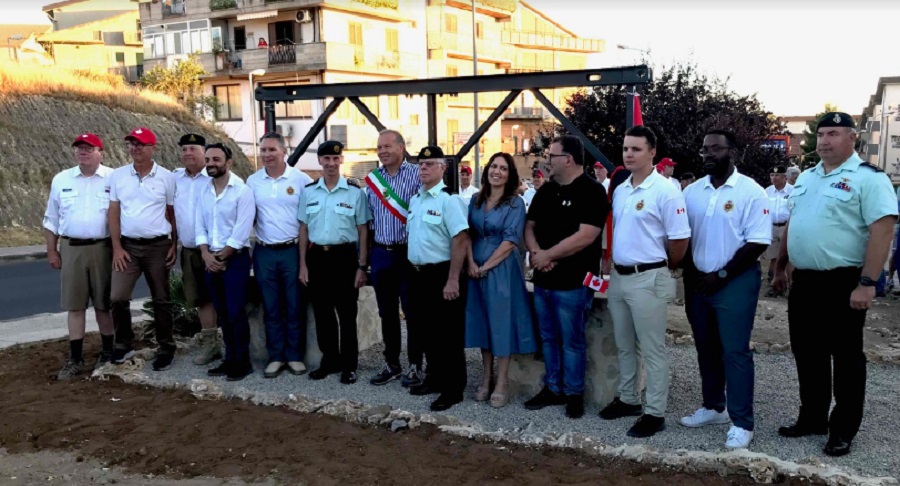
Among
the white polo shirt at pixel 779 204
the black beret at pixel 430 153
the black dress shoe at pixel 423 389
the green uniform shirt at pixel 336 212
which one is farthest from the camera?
the white polo shirt at pixel 779 204

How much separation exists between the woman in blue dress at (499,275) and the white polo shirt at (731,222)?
1.36 m

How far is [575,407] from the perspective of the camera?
5523mm

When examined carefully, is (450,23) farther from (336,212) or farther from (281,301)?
(336,212)

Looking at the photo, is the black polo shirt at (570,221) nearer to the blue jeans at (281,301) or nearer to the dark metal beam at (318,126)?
the blue jeans at (281,301)

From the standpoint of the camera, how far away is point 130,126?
27969 mm

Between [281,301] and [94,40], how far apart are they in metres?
52.2

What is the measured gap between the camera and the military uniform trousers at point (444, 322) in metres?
5.95

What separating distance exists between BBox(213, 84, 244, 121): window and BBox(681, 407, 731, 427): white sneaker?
40.7 meters

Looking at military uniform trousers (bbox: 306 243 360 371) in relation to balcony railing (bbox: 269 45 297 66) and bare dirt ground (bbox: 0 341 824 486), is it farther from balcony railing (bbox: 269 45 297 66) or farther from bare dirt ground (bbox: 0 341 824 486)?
balcony railing (bbox: 269 45 297 66)

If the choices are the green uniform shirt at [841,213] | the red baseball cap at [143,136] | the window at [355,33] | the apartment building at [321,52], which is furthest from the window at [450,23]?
the green uniform shirt at [841,213]

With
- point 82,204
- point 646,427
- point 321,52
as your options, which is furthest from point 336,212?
point 321,52

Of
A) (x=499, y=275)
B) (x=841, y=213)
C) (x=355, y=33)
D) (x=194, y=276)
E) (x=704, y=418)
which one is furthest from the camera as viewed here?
(x=355, y=33)

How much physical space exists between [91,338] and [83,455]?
3.91m

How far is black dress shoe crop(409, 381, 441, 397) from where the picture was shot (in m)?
6.22
